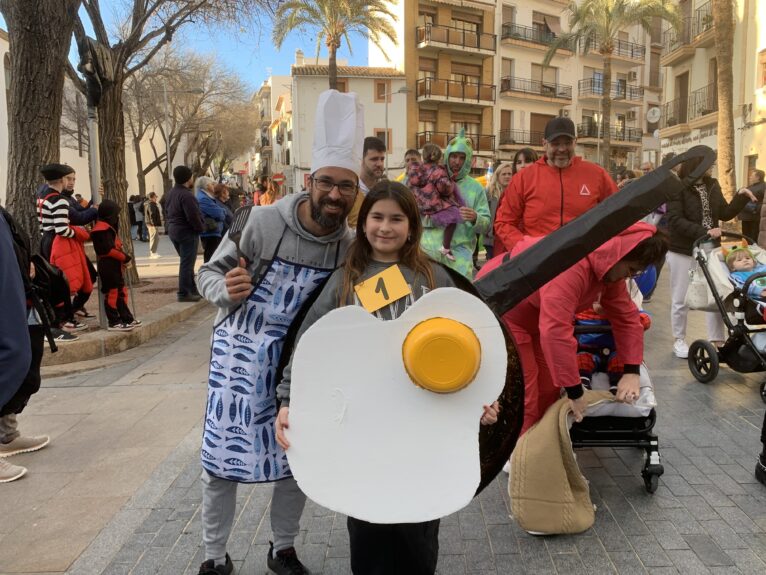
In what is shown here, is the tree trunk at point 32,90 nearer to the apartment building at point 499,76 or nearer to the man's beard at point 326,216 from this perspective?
the man's beard at point 326,216

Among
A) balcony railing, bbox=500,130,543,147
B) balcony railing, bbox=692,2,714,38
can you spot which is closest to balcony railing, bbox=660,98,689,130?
balcony railing, bbox=692,2,714,38

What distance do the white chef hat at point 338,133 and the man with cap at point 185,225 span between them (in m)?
6.83

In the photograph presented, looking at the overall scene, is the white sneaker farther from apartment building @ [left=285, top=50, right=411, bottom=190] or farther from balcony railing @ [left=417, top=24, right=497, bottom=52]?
balcony railing @ [left=417, top=24, right=497, bottom=52]

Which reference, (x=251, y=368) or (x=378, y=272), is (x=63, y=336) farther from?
(x=378, y=272)

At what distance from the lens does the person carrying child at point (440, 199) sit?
480 centimetres

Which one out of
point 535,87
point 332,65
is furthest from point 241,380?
point 535,87

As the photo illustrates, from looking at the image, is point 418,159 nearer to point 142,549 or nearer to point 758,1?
point 142,549

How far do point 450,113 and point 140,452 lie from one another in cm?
3788

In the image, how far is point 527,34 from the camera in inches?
1623

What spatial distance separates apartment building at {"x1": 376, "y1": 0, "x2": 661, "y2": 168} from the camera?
124 ft

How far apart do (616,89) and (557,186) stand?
48.7 m

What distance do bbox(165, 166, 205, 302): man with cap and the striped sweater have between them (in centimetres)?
235

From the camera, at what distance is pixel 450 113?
38875 millimetres

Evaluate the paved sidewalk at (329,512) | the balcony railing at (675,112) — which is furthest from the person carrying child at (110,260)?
the balcony railing at (675,112)
